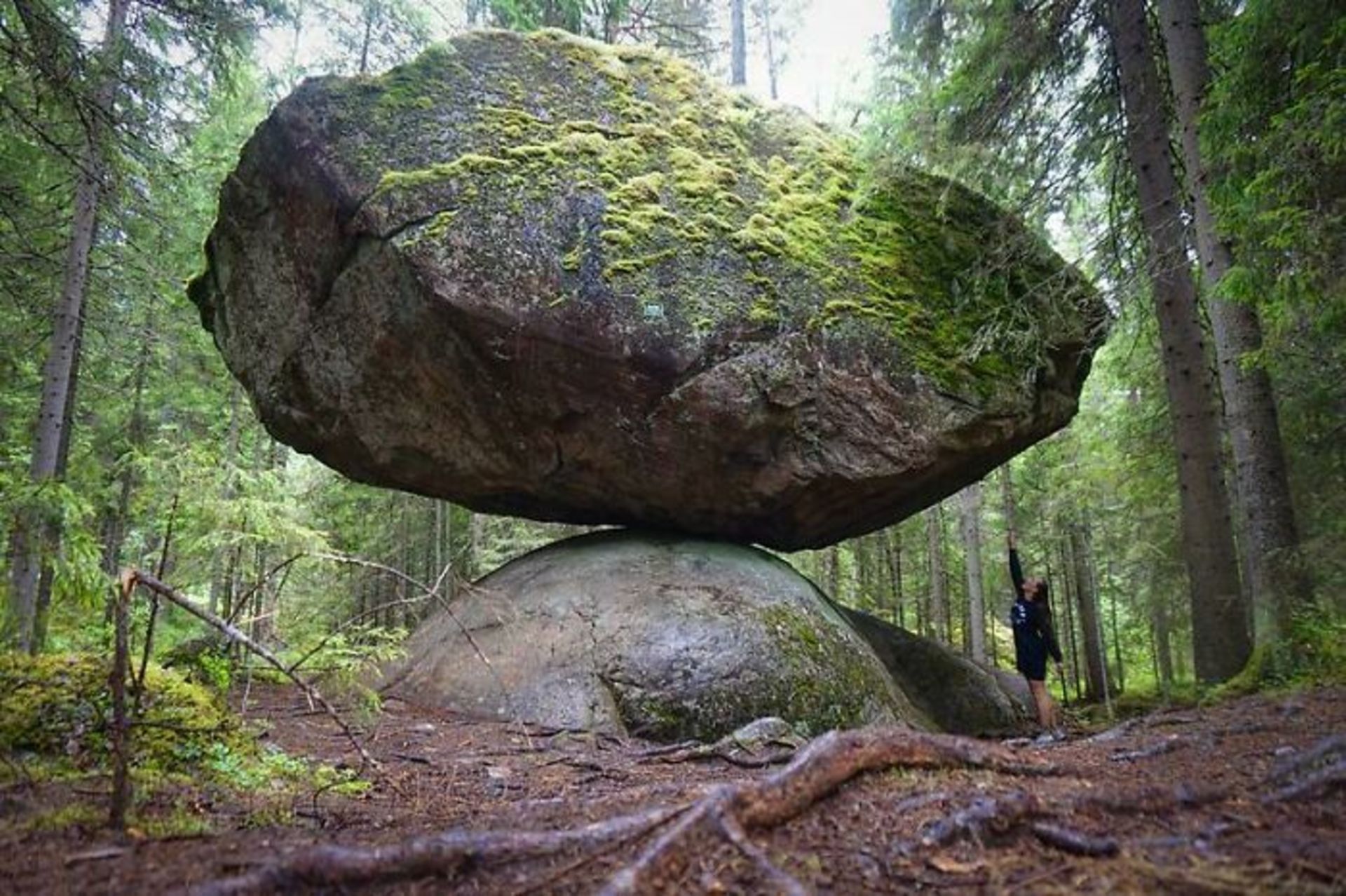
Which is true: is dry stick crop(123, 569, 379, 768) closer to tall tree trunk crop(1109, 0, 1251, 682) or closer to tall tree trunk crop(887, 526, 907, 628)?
tall tree trunk crop(1109, 0, 1251, 682)

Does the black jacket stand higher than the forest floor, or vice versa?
the black jacket

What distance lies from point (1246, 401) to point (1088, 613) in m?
11.9

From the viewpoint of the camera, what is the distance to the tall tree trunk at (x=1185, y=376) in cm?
734

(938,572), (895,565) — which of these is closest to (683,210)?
(938,572)

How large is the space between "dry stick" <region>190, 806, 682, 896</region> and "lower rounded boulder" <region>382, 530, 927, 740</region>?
329 cm

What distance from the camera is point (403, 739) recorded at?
5.80 m

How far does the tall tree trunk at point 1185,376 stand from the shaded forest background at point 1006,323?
5cm

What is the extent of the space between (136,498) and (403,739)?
12.8 m

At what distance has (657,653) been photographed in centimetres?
662

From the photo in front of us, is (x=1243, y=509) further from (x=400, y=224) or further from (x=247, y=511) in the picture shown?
(x=247, y=511)

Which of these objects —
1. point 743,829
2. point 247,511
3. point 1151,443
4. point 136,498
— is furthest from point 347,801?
point 136,498

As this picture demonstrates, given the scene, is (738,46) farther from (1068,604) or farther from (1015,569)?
(1068,604)

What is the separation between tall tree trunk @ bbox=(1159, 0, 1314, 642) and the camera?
6.44 m

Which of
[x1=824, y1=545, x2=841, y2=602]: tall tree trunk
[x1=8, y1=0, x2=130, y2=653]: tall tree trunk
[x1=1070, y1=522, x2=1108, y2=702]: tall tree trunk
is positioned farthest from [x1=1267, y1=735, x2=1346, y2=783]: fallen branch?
[x1=1070, y1=522, x2=1108, y2=702]: tall tree trunk
